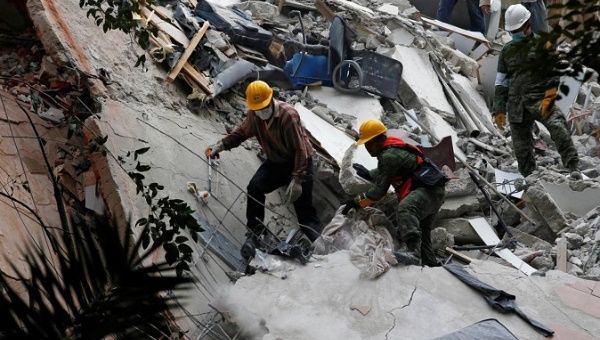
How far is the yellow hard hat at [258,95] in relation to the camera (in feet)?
21.2

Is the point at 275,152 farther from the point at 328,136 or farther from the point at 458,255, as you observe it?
the point at 458,255

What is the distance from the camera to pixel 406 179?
249 inches

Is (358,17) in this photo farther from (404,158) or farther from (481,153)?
(404,158)

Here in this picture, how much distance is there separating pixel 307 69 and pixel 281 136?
2.72m

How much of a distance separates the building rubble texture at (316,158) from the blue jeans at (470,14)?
1.87 m

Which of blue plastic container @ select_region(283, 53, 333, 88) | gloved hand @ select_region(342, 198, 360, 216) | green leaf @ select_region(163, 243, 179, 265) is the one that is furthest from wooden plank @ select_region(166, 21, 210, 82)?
green leaf @ select_region(163, 243, 179, 265)

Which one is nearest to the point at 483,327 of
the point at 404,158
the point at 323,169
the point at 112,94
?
the point at 404,158

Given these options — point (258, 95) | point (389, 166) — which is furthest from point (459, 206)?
point (258, 95)

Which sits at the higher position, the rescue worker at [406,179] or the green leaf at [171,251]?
the green leaf at [171,251]

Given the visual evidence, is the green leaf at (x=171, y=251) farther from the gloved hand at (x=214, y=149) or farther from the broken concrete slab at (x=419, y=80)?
the broken concrete slab at (x=419, y=80)

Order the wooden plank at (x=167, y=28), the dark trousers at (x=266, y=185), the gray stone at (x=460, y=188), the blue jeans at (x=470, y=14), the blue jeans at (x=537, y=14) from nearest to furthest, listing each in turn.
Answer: the dark trousers at (x=266, y=185) < the gray stone at (x=460, y=188) < the wooden plank at (x=167, y=28) < the blue jeans at (x=537, y=14) < the blue jeans at (x=470, y=14)

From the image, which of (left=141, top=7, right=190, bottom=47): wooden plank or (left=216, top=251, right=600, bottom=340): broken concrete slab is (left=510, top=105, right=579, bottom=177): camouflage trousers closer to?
(left=216, top=251, right=600, bottom=340): broken concrete slab

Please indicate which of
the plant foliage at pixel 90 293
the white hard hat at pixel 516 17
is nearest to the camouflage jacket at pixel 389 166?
the white hard hat at pixel 516 17

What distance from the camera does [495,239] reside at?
23.8ft
